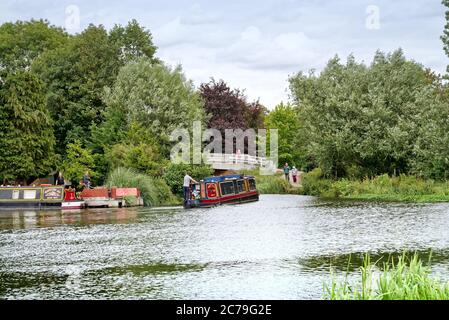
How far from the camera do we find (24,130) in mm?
47781

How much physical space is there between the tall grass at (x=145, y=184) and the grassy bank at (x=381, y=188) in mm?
9499

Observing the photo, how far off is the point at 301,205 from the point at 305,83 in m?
13.9

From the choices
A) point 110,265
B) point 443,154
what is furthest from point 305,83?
point 110,265

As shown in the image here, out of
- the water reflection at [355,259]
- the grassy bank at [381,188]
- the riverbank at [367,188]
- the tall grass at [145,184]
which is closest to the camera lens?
the water reflection at [355,259]

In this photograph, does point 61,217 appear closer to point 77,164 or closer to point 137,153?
point 137,153

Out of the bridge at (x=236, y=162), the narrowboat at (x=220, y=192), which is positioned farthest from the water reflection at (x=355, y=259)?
the bridge at (x=236, y=162)

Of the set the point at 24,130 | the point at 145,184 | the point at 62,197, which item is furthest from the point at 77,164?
the point at 145,184

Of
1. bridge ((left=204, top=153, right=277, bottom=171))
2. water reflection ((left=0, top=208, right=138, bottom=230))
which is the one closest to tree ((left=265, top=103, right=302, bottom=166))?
bridge ((left=204, top=153, right=277, bottom=171))

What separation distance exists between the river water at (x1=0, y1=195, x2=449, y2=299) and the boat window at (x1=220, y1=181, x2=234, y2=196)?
22.9ft

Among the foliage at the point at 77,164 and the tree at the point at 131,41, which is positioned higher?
the tree at the point at 131,41

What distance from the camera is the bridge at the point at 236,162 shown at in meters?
54.7

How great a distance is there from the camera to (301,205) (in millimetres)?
37438

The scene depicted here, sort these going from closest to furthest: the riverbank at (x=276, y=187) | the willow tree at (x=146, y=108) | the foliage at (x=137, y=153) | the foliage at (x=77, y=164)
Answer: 1. the foliage at (x=137, y=153)
2. the foliage at (x=77, y=164)
3. the willow tree at (x=146, y=108)
4. the riverbank at (x=276, y=187)

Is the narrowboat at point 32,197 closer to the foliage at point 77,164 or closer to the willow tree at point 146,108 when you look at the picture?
the foliage at point 77,164
